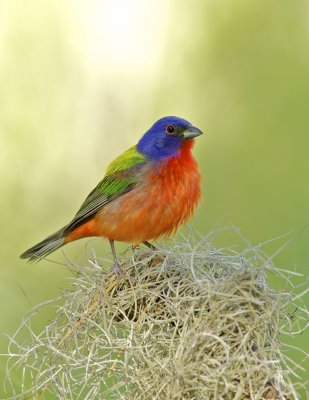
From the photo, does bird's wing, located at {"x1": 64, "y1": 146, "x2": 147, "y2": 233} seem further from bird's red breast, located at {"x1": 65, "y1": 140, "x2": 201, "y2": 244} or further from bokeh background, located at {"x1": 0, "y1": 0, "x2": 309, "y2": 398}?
bokeh background, located at {"x1": 0, "y1": 0, "x2": 309, "y2": 398}

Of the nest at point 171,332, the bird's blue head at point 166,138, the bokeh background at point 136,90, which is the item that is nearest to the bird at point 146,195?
the bird's blue head at point 166,138

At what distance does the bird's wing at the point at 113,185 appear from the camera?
5.43 metres

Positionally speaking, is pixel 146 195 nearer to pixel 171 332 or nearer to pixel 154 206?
pixel 154 206

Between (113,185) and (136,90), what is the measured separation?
2981mm

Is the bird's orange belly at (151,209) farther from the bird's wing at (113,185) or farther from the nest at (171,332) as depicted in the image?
the nest at (171,332)

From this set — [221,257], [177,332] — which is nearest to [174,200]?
[221,257]

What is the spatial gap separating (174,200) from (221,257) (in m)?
1.31

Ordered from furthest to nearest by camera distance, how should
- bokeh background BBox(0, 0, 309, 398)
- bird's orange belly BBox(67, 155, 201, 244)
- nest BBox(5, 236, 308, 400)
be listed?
bokeh background BBox(0, 0, 309, 398) < bird's orange belly BBox(67, 155, 201, 244) < nest BBox(5, 236, 308, 400)

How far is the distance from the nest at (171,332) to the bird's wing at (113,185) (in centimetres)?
118

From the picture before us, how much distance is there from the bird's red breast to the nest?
89 centimetres

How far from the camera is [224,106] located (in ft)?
26.5

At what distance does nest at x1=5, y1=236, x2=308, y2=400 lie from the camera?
3.45m

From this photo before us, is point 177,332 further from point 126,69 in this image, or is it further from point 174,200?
point 126,69

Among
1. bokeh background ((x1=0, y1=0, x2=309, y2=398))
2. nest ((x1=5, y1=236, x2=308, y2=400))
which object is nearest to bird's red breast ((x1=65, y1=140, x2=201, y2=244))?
nest ((x1=5, y1=236, x2=308, y2=400))
